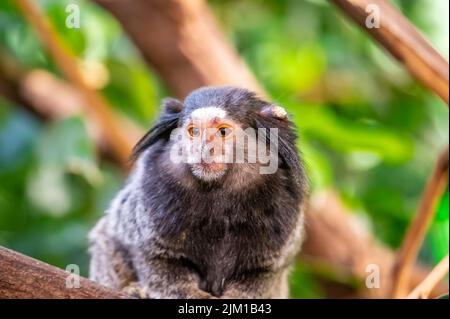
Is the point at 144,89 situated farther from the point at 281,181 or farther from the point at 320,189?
the point at 281,181

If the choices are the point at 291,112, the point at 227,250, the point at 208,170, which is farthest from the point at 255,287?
the point at 291,112

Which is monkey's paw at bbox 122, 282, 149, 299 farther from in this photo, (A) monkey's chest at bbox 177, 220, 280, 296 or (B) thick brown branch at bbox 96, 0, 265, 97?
(B) thick brown branch at bbox 96, 0, 265, 97

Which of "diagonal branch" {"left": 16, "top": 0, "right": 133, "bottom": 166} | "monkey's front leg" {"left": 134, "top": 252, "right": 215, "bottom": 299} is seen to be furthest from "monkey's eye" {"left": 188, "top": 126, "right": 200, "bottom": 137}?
"diagonal branch" {"left": 16, "top": 0, "right": 133, "bottom": 166}

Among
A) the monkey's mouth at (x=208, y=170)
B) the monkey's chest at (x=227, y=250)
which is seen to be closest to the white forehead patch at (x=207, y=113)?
the monkey's mouth at (x=208, y=170)

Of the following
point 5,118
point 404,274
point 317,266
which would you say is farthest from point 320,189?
point 5,118

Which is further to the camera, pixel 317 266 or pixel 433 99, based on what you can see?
pixel 433 99
